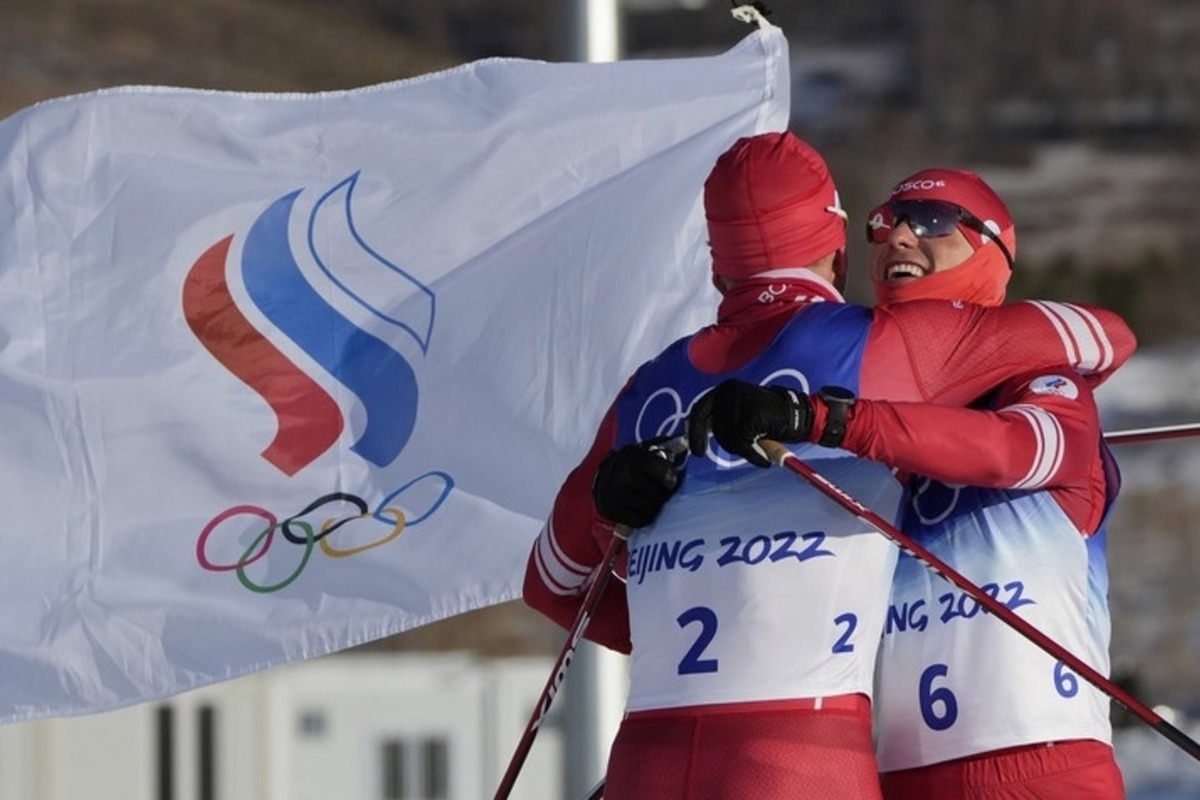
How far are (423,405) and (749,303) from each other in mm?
1938

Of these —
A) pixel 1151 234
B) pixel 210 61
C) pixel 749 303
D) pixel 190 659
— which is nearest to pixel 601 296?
pixel 190 659

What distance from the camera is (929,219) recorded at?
4531 mm

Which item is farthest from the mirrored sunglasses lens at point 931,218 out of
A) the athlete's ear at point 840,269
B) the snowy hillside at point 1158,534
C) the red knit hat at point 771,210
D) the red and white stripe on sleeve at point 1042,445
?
the snowy hillside at point 1158,534

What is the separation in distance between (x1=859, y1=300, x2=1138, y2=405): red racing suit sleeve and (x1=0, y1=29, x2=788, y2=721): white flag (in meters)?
1.79

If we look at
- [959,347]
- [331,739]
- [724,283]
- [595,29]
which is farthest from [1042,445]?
[331,739]

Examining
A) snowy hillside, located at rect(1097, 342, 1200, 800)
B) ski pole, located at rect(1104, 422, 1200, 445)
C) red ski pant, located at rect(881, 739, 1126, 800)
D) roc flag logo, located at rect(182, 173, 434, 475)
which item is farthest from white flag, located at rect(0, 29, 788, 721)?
snowy hillside, located at rect(1097, 342, 1200, 800)

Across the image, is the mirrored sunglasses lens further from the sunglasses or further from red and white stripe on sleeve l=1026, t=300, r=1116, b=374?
red and white stripe on sleeve l=1026, t=300, r=1116, b=374

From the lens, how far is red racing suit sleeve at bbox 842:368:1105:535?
152 inches

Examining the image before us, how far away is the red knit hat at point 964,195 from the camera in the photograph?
178 inches

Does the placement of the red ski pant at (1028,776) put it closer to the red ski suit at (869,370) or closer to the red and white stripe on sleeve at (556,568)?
the red ski suit at (869,370)


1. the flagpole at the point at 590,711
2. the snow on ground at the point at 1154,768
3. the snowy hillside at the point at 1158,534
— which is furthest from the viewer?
the snowy hillside at the point at 1158,534

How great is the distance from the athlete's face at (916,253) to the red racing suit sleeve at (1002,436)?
40cm

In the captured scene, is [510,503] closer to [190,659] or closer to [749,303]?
[190,659]

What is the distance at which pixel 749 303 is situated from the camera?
4141 mm
